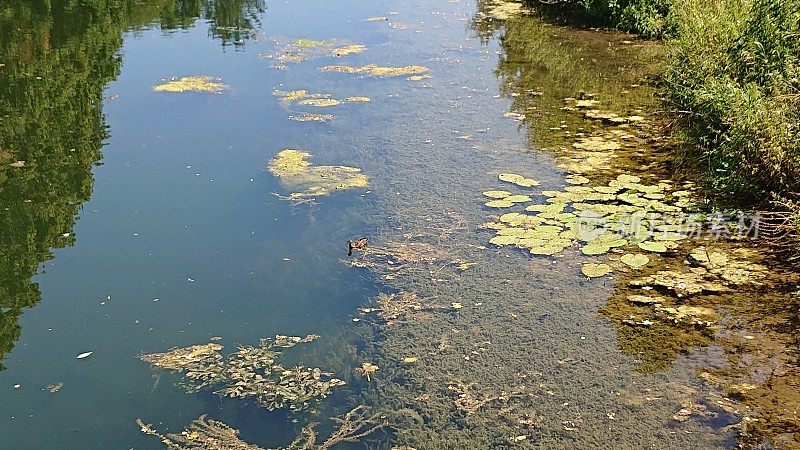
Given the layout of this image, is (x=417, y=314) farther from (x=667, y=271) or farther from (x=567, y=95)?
(x=567, y=95)

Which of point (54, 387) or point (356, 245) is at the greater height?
point (356, 245)

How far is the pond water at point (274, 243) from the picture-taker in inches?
118

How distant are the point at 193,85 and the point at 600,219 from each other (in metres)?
4.48

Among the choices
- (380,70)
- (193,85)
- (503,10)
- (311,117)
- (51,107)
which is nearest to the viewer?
(311,117)

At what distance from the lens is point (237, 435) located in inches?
111

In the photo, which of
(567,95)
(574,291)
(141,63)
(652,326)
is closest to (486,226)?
(574,291)

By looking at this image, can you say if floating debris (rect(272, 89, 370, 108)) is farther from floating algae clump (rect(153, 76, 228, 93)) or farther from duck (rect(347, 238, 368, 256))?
duck (rect(347, 238, 368, 256))

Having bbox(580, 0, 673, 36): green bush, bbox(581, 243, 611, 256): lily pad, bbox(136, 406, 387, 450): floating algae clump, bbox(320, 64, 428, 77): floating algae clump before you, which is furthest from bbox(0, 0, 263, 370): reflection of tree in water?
bbox(580, 0, 673, 36): green bush

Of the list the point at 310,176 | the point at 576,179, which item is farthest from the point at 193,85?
the point at 576,179

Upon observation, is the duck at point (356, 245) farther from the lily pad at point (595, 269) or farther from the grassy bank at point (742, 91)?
the grassy bank at point (742, 91)

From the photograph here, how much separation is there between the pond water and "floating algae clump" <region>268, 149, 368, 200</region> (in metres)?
0.09

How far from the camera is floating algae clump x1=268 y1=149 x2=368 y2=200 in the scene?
490cm

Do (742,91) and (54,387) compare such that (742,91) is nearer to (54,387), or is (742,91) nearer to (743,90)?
(743,90)

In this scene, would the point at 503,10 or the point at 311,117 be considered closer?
the point at 311,117
